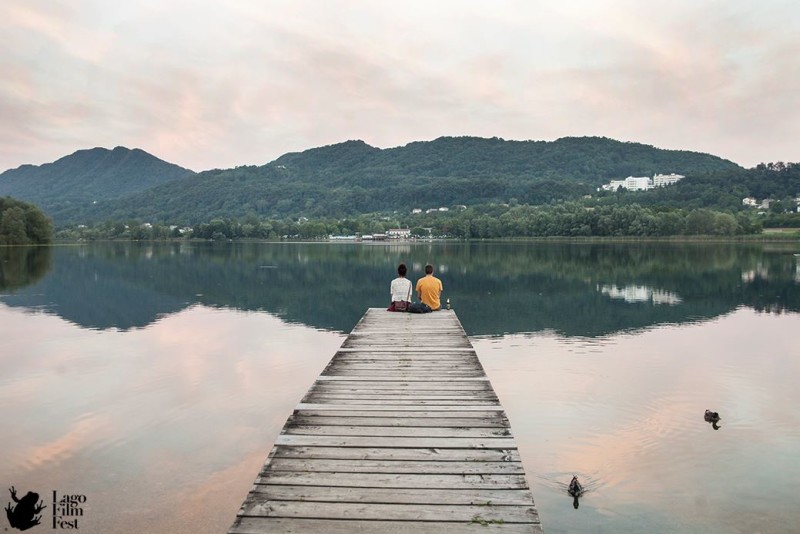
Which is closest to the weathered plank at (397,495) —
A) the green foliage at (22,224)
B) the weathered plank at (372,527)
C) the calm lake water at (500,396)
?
the weathered plank at (372,527)

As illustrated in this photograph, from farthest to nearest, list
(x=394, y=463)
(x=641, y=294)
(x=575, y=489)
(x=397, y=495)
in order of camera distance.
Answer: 1. (x=641, y=294)
2. (x=575, y=489)
3. (x=394, y=463)
4. (x=397, y=495)

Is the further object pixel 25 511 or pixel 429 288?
pixel 429 288

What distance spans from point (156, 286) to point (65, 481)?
33003 mm

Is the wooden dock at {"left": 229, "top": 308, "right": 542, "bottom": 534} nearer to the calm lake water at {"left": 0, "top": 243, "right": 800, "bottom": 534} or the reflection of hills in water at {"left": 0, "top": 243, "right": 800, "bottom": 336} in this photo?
the calm lake water at {"left": 0, "top": 243, "right": 800, "bottom": 534}

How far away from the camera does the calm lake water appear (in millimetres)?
8125

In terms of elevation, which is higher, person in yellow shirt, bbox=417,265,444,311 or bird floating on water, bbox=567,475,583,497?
person in yellow shirt, bbox=417,265,444,311

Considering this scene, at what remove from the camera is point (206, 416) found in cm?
1194

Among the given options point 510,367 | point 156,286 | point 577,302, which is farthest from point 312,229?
point 510,367

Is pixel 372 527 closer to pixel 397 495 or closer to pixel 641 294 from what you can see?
pixel 397 495

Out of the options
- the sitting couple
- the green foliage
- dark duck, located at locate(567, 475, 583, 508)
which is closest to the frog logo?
dark duck, located at locate(567, 475, 583, 508)

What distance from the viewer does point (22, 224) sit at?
10500 centimetres

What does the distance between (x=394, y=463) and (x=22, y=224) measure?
11985cm

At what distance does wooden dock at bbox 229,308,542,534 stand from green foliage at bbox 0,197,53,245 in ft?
380

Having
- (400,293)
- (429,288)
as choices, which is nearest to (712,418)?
(429,288)
